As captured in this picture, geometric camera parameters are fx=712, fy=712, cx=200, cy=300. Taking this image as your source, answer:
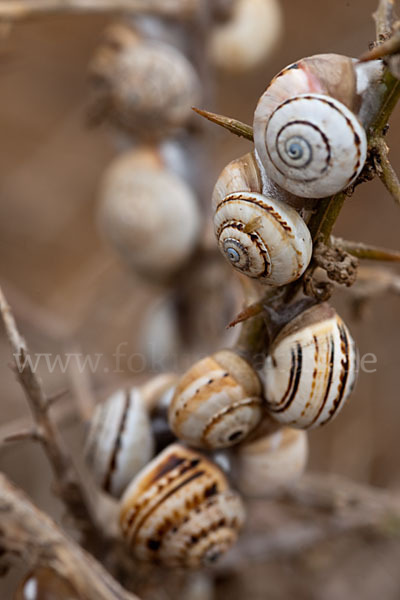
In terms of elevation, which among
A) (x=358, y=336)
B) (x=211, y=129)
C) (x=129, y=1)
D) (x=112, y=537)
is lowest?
(x=358, y=336)

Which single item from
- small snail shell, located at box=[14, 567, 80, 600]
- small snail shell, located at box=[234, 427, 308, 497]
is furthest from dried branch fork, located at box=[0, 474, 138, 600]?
small snail shell, located at box=[234, 427, 308, 497]

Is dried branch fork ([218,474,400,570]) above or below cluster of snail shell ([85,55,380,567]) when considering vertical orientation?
below

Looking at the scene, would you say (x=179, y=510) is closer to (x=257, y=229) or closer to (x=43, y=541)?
(x=43, y=541)

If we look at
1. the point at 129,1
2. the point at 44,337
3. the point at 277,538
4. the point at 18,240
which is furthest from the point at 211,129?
the point at 18,240

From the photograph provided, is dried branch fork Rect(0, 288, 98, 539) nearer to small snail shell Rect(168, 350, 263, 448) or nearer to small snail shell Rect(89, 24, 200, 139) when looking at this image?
small snail shell Rect(168, 350, 263, 448)

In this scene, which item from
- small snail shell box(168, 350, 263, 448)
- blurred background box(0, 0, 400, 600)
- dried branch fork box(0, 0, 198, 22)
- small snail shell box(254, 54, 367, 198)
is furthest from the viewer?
blurred background box(0, 0, 400, 600)

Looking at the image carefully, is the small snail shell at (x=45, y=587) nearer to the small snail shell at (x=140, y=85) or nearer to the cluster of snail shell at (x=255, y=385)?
the cluster of snail shell at (x=255, y=385)

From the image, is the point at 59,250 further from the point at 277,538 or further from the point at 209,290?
the point at 277,538
